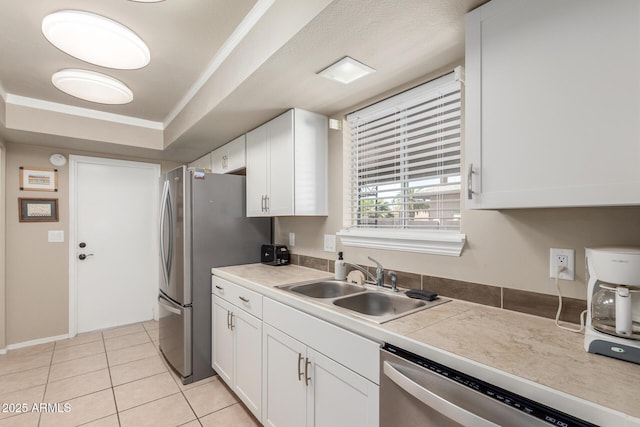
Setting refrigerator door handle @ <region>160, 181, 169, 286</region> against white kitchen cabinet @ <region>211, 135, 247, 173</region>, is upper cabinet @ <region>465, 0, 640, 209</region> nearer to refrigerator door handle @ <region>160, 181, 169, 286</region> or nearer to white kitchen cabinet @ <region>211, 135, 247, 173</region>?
white kitchen cabinet @ <region>211, 135, 247, 173</region>

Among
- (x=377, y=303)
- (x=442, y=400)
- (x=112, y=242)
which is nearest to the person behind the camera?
(x=442, y=400)

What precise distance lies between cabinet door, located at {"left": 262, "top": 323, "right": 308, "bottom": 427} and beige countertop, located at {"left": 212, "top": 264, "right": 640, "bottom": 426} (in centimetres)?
27

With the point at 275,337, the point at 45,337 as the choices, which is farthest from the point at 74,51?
the point at 45,337

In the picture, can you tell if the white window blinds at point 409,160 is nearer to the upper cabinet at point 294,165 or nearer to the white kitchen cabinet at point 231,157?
the upper cabinet at point 294,165

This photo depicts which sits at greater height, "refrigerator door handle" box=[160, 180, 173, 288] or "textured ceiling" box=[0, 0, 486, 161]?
"textured ceiling" box=[0, 0, 486, 161]

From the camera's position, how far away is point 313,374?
1445 millimetres

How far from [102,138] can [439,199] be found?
3.33 meters

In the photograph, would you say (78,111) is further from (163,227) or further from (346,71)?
(346,71)

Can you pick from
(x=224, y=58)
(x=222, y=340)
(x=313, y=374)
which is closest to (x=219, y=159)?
(x=224, y=58)

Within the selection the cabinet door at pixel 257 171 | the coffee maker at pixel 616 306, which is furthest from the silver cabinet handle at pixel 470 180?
the cabinet door at pixel 257 171

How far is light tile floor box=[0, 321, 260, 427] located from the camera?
2033 mm

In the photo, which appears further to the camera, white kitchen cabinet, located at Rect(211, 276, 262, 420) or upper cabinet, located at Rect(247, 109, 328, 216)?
upper cabinet, located at Rect(247, 109, 328, 216)

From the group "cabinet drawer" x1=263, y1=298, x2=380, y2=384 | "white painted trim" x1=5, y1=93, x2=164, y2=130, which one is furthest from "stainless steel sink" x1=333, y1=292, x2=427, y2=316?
"white painted trim" x1=5, y1=93, x2=164, y2=130

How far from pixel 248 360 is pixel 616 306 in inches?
73.5
